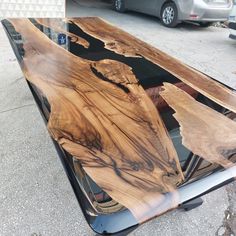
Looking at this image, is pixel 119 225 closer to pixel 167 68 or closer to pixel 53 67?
pixel 53 67

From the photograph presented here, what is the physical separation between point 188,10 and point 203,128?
14.5 ft

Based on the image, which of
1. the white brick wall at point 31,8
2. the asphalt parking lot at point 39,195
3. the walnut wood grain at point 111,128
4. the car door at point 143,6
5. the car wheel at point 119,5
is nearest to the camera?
the walnut wood grain at point 111,128

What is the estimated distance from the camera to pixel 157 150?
909mm

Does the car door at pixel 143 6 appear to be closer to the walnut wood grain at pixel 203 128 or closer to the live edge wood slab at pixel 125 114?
the live edge wood slab at pixel 125 114

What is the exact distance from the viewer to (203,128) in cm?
107

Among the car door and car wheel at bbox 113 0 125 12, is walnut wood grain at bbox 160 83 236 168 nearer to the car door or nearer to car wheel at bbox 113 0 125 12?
the car door

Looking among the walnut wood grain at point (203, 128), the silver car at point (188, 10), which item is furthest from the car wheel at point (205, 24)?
the walnut wood grain at point (203, 128)

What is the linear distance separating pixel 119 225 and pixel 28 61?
104 cm

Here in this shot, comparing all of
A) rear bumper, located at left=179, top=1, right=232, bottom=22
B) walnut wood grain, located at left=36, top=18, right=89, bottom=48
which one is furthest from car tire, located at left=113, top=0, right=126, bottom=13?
walnut wood grain, located at left=36, top=18, right=89, bottom=48

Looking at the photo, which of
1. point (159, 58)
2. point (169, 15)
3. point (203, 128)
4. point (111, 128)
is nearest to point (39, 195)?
point (111, 128)

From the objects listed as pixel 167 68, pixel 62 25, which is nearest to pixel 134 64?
pixel 167 68

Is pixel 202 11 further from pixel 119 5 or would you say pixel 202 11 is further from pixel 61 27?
pixel 61 27

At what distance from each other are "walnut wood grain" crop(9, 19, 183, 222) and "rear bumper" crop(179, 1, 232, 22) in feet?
12.9

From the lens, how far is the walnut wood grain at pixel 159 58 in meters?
1.40
